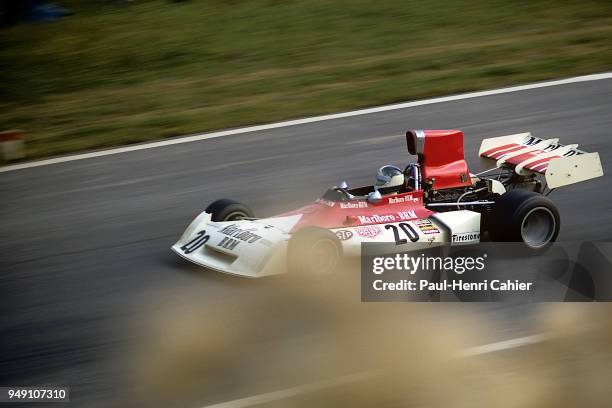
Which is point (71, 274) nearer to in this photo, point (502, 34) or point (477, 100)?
→ point (477, 100)

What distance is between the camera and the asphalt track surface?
24.1 ft

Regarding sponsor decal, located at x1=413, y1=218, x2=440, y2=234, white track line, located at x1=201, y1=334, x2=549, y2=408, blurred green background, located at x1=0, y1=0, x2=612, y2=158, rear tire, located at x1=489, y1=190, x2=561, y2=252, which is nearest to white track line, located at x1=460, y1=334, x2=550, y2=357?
white track line, located at x1=201, y1=334, x2=549, y2=408

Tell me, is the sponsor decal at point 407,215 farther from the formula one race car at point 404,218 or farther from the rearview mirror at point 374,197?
the rearview mirror at point 374,197

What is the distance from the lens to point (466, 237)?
27.3ft

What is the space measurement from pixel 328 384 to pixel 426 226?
7.43 feet

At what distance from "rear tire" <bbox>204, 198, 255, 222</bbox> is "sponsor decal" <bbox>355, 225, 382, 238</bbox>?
1201 millimetres

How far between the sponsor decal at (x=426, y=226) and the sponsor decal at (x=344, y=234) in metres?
→ 0.64

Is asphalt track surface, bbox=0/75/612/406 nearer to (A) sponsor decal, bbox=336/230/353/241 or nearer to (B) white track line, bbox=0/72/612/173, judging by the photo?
(B) white track line, bbox=0/72/612/173

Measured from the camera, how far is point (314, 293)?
784 centimetres

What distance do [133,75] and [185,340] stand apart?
9588 millimetres

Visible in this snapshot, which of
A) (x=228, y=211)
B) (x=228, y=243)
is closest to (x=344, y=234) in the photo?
(x=228, y=243)

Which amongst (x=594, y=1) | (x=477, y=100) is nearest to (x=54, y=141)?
(x=477, y=100)

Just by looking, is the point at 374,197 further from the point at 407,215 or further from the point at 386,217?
the point at 407,215

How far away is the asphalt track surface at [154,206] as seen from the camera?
7.35 metres
